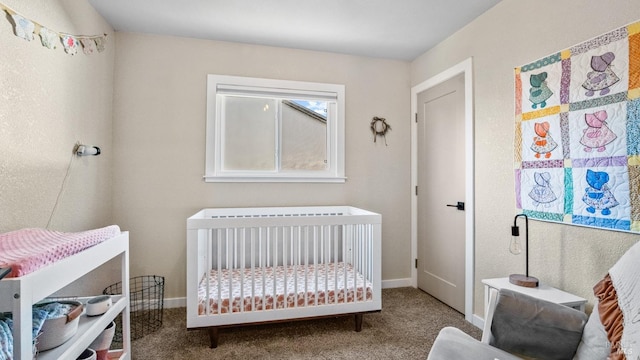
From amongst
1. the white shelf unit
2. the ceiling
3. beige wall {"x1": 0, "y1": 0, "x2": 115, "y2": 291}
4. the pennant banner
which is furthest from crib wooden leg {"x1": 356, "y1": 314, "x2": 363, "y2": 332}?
the pennant banner

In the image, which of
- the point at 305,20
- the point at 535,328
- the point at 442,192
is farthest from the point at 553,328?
the point at 305,20

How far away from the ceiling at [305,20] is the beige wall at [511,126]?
8.5 inches

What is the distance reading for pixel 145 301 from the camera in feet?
8.96

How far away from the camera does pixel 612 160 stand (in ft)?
5.18

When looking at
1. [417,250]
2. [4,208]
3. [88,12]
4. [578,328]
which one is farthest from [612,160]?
[88,12]

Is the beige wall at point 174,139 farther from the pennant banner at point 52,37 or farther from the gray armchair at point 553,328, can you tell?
the gray armchair at point 553,328

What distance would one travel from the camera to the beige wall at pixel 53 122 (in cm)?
155

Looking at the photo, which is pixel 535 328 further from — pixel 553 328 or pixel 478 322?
pixel 478 322

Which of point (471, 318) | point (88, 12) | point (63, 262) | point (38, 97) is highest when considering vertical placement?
point (88, 12)

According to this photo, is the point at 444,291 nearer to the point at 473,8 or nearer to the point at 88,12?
the point at 473,8

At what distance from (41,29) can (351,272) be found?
250 centimetres

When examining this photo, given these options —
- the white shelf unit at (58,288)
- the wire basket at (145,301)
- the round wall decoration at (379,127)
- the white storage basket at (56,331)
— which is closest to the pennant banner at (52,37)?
the white shelf unit at (58,288)

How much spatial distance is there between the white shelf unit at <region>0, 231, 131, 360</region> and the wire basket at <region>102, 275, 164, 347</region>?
60 centimetres

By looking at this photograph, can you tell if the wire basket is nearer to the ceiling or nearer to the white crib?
the white crib
